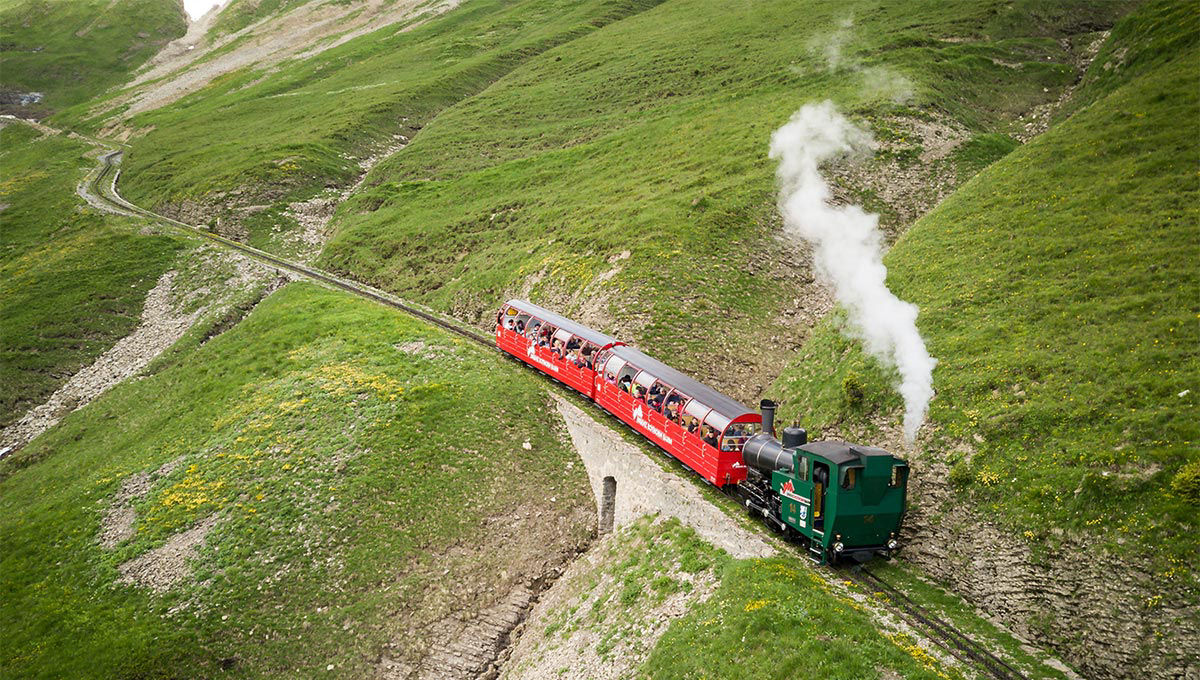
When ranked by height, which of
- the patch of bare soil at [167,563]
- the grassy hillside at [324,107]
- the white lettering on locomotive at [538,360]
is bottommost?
the patch of bare soil at [167,563]

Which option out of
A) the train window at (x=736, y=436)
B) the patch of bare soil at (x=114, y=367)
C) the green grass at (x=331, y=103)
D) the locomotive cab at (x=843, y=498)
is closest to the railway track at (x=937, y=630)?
the locomotive cab at (x=843, y=498)

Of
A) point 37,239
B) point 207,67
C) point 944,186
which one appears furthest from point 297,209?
point 207,67

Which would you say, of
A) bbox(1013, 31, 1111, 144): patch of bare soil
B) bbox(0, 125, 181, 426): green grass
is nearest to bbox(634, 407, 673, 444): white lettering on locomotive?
bbox(1013, 31, 1111, 144): patch of bare soil

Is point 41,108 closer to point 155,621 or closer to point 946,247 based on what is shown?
point 155,621

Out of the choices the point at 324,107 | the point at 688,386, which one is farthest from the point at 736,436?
the point at 324,107

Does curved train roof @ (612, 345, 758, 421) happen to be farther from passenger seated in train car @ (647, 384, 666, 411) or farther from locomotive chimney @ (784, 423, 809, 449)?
locomotive chimney @ (784, 423, 809, 449)

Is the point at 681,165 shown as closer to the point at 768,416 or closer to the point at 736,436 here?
the point at 768,416

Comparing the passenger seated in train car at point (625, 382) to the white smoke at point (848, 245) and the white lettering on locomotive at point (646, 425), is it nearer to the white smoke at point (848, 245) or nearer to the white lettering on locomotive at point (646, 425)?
the white lettering on locomotive at point (646, 425)
